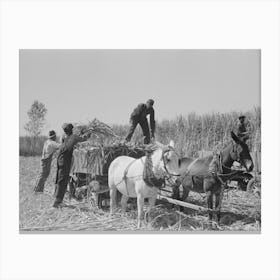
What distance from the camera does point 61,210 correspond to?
19.3ft

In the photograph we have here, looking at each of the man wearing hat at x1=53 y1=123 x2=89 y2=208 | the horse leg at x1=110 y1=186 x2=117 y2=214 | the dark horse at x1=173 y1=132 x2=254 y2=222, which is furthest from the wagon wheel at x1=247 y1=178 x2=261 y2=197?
the man wearing hat at x1=53 y1=123 x2=89 y2=208

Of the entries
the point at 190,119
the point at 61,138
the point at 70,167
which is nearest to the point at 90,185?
the point at 70,167

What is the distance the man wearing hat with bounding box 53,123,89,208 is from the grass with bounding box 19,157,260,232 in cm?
8

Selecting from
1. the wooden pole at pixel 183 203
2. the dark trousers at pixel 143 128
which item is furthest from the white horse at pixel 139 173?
the dark trousers at pixel 143 128

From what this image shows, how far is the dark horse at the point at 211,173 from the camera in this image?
18.6ft

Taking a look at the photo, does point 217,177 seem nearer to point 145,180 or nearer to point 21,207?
point 145,180

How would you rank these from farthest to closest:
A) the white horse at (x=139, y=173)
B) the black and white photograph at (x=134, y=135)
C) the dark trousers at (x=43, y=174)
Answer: the dark trousers at (x=43, y=174) < the black and white photograph at (x=134, y=135) < the white horse at (x=139, y=173)

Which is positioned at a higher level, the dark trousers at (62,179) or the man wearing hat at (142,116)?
the man wearing hat at (142,116)

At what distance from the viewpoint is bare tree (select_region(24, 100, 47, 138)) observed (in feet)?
19.1

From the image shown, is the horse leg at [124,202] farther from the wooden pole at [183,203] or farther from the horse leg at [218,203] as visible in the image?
the horse leg at [218,203]

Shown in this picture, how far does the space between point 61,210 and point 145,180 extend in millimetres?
1193

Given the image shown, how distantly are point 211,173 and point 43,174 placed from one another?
2.17 metres

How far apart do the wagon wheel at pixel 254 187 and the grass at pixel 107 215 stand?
66 mm

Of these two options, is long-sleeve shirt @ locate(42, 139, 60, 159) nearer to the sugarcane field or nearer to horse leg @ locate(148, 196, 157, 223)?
the sugarcane field
